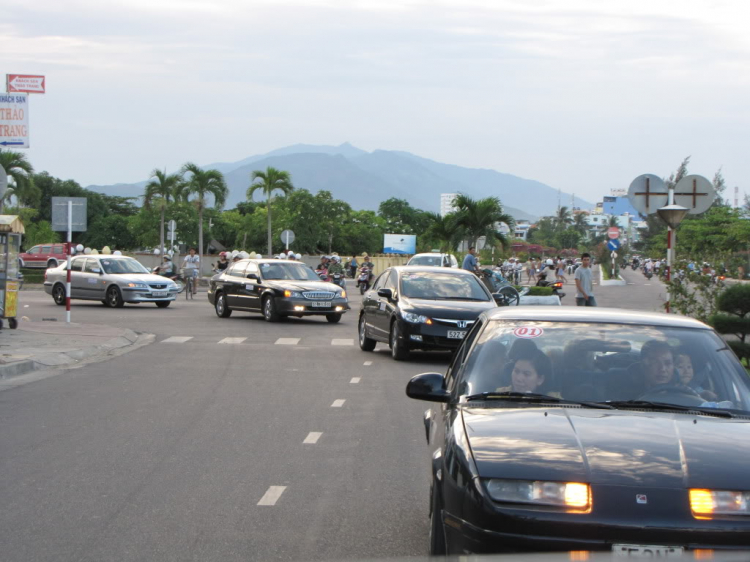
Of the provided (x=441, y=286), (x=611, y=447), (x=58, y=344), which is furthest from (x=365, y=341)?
(x=611, y=447)

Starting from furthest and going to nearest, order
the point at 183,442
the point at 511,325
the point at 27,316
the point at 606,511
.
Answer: the point at 27,316 → the point at 183,442 → the point at 511,325 → the point at 606,511

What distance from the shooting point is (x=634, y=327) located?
218 inches

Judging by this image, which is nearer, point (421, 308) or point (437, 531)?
point (437, 531)

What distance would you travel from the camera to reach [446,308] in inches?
632

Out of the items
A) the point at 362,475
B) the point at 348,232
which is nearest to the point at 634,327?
the point at 362,475

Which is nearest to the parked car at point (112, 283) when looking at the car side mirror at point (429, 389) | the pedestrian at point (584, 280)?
the pedestrian at point (584, 280)

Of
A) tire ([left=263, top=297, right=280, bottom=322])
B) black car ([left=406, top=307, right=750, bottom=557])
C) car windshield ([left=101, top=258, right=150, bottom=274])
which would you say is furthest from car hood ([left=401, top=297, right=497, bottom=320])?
car windshield ([left=101, top=258, right=150, bottom=274])

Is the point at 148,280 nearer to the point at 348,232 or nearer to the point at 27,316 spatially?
the point at 27,316

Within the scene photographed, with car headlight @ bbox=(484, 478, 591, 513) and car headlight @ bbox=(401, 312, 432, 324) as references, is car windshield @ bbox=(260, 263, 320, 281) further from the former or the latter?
car headlight @ bbox=(484, 478, 591, 513)

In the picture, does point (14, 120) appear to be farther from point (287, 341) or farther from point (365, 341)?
point (365, 341)

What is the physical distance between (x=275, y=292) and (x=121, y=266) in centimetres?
844

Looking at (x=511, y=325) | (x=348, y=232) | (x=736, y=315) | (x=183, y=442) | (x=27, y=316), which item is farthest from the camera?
(x=348, y=232)

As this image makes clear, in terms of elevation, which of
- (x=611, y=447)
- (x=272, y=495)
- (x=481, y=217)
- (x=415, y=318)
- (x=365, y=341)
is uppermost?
(x=481, y=217)

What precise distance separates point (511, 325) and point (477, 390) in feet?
1.90
